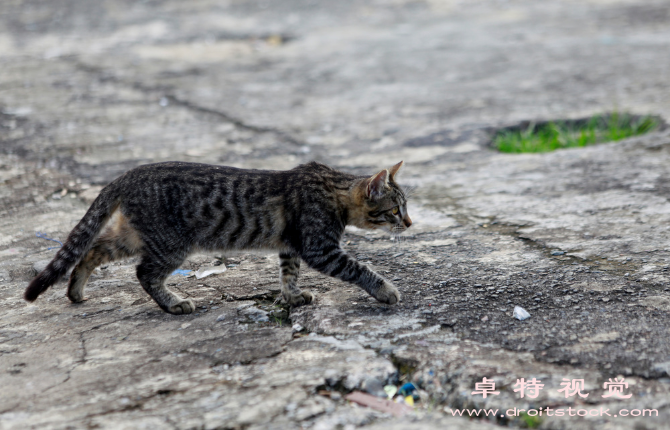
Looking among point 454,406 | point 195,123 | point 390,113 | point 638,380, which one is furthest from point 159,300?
point 390,113

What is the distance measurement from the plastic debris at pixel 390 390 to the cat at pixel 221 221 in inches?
29.2

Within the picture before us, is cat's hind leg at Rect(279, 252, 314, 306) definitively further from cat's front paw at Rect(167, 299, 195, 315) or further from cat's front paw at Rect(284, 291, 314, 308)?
cat's front paw at Rect(167, 299, 195, 315)

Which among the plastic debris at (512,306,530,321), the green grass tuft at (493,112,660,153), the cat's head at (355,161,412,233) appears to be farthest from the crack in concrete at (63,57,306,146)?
the plastic debris at (512,306,530,321)

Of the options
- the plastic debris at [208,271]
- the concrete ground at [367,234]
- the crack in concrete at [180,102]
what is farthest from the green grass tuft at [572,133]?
the plastic debris at [208,271]

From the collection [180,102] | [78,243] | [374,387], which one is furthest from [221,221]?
[180,102]

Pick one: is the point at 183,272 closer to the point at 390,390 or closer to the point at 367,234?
the point at 367,234

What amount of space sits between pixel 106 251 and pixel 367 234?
176 cm

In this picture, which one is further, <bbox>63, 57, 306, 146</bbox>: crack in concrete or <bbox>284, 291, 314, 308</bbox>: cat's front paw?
<bbox>63, 57, 306, 146</bbox>: crack in concrete

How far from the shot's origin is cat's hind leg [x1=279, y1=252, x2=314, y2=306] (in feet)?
11.4

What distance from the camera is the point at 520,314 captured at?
314 cm

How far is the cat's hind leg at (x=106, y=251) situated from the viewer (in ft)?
11.7

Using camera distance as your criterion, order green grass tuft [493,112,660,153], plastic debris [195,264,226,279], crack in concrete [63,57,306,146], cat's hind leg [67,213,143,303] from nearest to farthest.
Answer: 1. cat's hind leg [67,213,143,303]
2. plastic debris [195,264,226,279]
3. green grass tuft [493,112,660,153]
4. crack in concrete [63,57,306,146]

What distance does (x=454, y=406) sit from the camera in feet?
8.39

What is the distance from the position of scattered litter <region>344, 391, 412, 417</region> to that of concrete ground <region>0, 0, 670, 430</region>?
0.05 m
